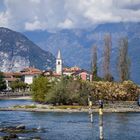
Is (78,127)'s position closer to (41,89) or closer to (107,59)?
(41,89)

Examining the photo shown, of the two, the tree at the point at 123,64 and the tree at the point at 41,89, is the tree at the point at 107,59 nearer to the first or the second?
the tree at the point at 123,64

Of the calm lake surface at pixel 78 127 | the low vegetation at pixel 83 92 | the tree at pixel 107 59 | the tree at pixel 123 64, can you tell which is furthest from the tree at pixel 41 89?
the calm lake surface at pixel 78 127

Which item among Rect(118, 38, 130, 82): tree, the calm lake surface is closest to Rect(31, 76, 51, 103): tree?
Rect(118, 38, 130, 82): tree

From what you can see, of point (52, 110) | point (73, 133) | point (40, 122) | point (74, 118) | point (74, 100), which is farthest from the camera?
point (74, 100)

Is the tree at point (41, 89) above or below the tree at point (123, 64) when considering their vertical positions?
below

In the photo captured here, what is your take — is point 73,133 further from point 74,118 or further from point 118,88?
point 118,88

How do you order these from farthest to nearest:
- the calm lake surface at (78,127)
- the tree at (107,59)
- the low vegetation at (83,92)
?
1. the tree at (107,59)
2. the low vegetation at (83,92)
3. the calm lake surface at (78,127)

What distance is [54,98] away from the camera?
5032 inches

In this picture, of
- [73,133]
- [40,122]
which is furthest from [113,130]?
[40,122]

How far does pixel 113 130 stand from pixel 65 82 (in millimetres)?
57047

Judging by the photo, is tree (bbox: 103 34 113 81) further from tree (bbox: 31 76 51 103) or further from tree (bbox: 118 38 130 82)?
tree (bbox: 31 76 51 103)

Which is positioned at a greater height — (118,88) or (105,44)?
(105,44)

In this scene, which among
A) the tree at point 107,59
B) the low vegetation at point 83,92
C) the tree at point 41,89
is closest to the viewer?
the low vegetation at point 83,92

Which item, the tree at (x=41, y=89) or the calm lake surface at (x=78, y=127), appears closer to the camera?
the calm lake surface at (x=78, y=127)
